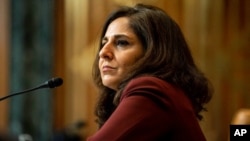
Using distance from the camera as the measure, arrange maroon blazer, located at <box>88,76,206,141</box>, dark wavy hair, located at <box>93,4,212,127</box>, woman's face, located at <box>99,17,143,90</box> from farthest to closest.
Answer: woman's face, located at <box>99,17,143,90</box>, dark wavy hair, located at <box>93,4,212,127</box>, maroon blazer, located at <box>88,76,206,141</box>

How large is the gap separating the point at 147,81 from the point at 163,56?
210 mm

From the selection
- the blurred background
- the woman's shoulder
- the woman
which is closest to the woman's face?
the woman

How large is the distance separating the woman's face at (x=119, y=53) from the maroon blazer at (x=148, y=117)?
9.0 inches

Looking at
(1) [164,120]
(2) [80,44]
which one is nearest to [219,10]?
(2) [80,44]

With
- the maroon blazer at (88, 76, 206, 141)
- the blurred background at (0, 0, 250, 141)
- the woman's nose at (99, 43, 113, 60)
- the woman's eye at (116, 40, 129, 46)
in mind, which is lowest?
the blurred background at (0, 0, 250, 141)

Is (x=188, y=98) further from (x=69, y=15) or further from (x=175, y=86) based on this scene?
(x=69, y=15)

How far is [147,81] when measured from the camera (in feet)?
4.80

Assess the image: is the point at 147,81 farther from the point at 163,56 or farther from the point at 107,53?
the point at 107,53

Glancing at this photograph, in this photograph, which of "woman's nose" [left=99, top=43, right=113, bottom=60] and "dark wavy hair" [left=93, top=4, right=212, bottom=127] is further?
"woman's nose" [left=99, top=43, right=113, bottom=60]

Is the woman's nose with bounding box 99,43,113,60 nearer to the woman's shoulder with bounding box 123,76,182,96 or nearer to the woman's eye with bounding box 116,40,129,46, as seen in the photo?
the woman's eye with bounding box 116,40,129,46

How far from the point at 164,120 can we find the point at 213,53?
9.41 feet

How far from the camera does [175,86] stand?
159cm

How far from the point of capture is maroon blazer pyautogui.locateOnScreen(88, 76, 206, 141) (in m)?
1.40

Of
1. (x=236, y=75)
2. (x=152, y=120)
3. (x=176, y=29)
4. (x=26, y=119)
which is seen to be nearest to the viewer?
(x=152, y=120)
